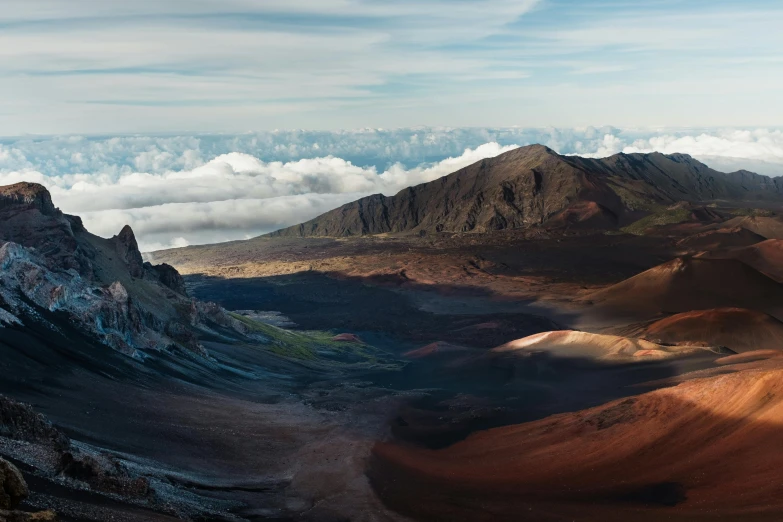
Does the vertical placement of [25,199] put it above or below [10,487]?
above

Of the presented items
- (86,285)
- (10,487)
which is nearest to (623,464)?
(10,487)

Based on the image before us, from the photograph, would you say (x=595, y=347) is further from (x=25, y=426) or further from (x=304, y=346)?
(x=25, y=426)

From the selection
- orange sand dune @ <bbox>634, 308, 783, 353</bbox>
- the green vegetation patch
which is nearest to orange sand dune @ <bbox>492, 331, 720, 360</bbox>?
orange sand dune @ <bbox>634, 308, 783, 353</bbox>

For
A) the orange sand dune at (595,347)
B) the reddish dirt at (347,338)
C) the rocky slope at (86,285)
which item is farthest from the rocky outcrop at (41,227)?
the orange sand dune at (595,347)

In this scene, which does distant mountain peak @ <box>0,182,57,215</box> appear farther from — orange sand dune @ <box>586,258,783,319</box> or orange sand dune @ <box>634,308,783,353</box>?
orange sand dune @ <box>586,258,783,319</box>

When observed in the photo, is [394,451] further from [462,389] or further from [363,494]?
[462,389]

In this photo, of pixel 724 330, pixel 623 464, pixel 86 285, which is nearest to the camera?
pixel 623 464
